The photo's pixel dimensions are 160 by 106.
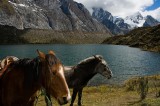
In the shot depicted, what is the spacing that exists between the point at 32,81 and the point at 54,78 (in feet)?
2.93

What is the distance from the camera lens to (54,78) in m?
6.32

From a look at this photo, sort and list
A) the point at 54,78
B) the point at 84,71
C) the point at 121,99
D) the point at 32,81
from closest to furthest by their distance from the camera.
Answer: the point at 54,78 → the point at 32,81 → the point at 84,71 → the point at 121,99

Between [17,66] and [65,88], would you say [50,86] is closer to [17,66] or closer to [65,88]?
[65,88]

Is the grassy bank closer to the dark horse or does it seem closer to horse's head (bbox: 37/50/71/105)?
the dark horse

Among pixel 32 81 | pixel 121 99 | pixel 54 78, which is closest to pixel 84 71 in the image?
pixel 121 99

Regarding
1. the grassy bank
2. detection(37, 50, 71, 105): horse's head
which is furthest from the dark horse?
the grassy bank

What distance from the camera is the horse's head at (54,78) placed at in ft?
20.1

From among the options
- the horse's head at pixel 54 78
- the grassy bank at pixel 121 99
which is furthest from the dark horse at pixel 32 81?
the grassy bank at pixel 121 99

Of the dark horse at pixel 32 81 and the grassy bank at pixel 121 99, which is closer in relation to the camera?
the dark horse at pixel 32 81

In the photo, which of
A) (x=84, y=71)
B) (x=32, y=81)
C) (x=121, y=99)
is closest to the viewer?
(x=32, y=81)

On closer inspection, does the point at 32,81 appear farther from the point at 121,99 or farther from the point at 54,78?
the point at 121,99

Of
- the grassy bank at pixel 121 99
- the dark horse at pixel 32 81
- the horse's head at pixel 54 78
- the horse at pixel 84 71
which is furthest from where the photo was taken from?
the grassy bank at pixel 121 99

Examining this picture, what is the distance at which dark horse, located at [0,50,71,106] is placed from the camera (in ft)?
20.6

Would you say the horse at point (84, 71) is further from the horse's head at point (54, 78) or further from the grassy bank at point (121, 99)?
the horse's head at point (54, 78)
